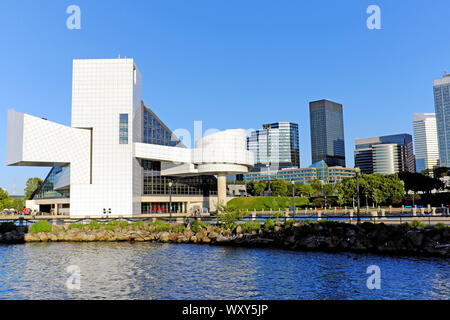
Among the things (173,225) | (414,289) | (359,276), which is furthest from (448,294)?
(173,225)

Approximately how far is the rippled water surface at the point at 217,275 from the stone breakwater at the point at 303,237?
2.45 metres

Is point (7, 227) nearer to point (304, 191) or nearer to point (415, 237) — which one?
point (415, 237)

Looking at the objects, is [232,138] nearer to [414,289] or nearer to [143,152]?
[143,152]

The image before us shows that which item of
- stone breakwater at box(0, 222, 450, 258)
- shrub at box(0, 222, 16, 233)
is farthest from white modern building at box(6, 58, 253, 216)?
shrub at box(0, 222, 16, 233)

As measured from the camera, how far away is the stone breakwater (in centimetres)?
3002

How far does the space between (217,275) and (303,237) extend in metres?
13.8

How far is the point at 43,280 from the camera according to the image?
2241 centimetres

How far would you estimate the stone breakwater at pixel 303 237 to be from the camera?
30016 mm

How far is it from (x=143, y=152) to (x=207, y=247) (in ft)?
144

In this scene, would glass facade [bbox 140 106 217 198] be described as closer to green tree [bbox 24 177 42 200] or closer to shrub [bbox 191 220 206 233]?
shrub [bbox 191 220 206 233]

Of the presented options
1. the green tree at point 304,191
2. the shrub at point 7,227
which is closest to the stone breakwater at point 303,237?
the shrub at point 7,227

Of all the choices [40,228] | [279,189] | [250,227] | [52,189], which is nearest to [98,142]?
[40,228]

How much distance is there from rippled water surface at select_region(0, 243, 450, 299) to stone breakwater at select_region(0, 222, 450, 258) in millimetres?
2454

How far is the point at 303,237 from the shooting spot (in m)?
34.7
